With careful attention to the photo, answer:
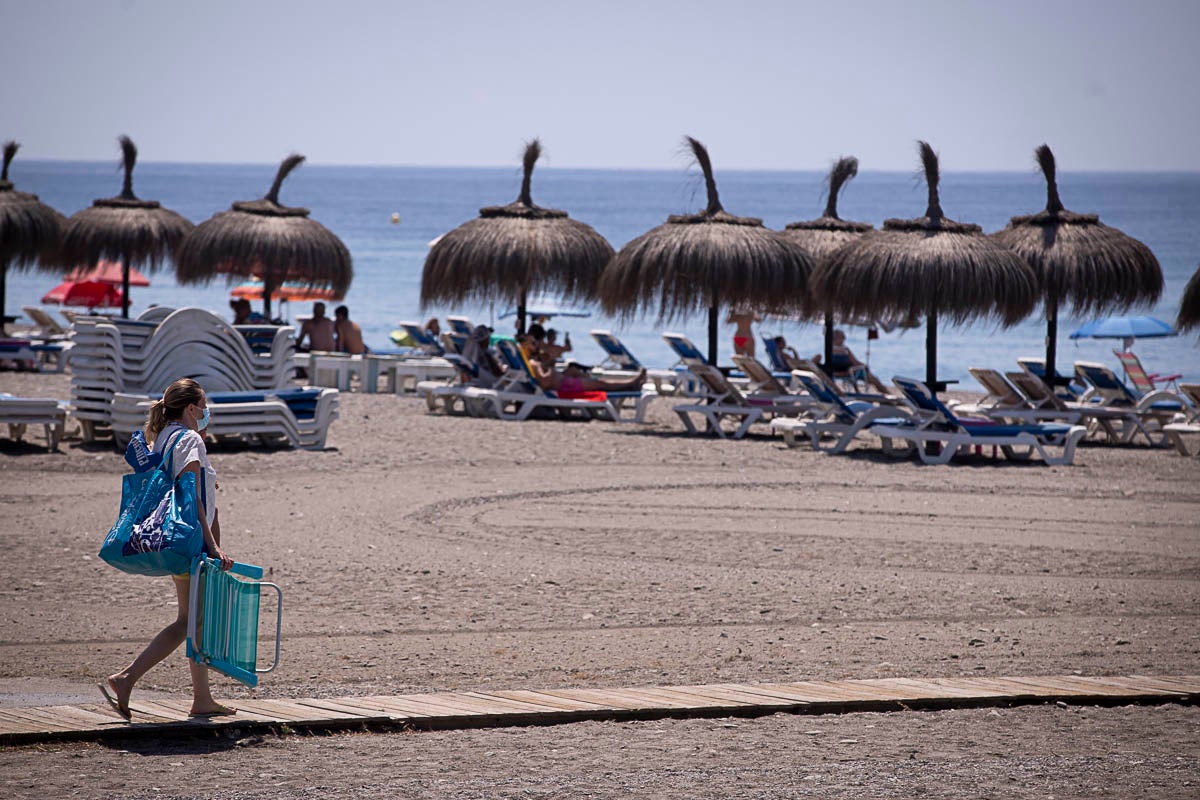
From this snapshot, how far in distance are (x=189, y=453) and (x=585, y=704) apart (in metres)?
1.52

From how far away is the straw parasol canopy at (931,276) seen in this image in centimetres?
1392

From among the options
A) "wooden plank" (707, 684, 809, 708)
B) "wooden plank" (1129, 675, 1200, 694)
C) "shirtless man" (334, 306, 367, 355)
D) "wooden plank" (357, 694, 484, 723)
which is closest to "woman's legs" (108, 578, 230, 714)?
"wooden plank" (357, 694, 484, 723)

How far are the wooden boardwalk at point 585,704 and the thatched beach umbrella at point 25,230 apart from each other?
17.2 metres

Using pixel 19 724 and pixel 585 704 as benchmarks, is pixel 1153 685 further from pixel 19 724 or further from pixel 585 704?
pixel 19 724

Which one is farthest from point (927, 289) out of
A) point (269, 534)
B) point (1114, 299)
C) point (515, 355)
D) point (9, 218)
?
point (9, 218)

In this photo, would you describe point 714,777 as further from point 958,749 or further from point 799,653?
point 799,653

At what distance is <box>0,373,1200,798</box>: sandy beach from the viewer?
13.9 feet

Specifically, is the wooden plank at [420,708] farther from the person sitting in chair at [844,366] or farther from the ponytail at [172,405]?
the person sitting in chair at [844,366]

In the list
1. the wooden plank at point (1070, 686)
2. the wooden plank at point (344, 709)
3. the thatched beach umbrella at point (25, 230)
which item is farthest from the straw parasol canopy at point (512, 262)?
the wooden plank at point (344, 709)

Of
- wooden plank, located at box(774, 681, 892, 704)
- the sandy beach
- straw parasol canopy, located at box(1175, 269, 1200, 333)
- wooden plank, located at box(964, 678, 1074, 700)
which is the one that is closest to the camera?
the sandy beach

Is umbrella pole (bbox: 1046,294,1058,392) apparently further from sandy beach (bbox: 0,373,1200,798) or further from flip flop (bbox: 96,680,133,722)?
flip flop (bbox: 96,680,133,722)

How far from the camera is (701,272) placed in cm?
1552

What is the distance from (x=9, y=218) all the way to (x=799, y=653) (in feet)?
57.0

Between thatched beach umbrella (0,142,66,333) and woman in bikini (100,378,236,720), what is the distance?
680 inches
